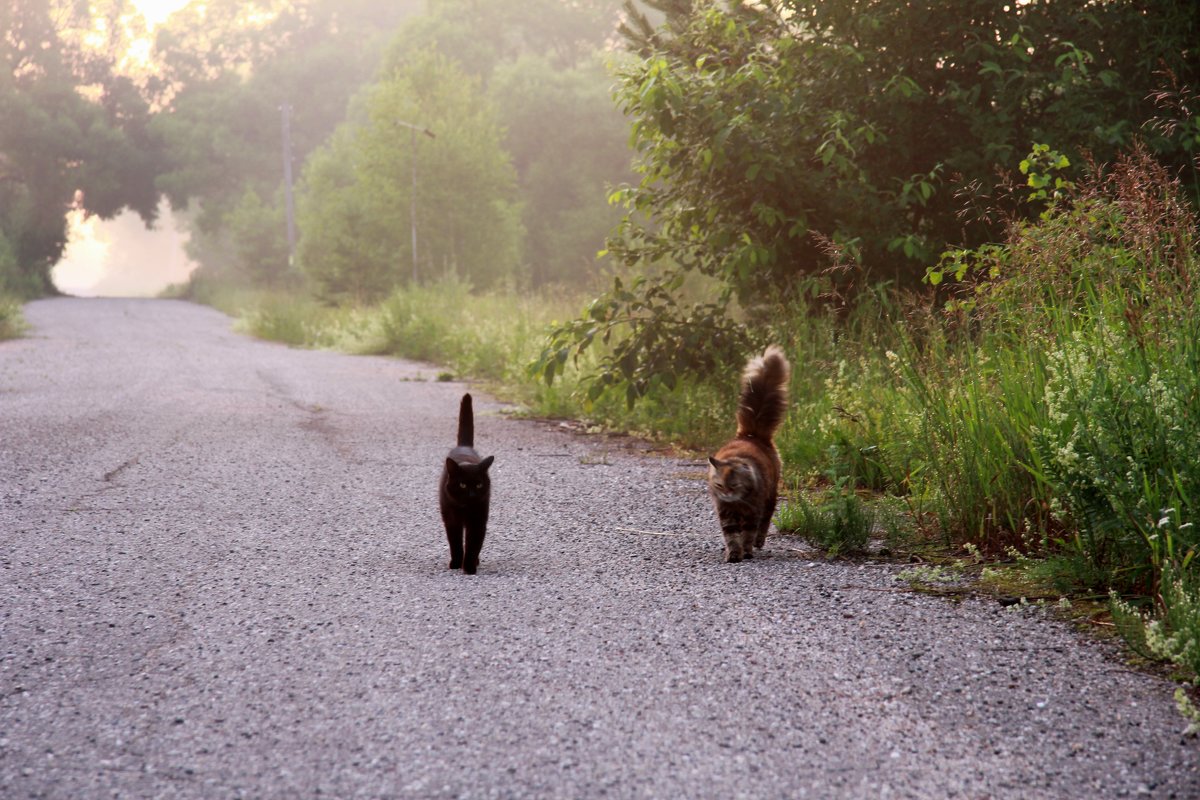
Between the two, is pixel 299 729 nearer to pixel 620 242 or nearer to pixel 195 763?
pixel 195 763

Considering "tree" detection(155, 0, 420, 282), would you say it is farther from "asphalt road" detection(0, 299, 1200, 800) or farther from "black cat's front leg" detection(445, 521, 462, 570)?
"black cat's front leg" detection(445, 521, 462, 570)

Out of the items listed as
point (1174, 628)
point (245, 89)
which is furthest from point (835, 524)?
point (245, 89)

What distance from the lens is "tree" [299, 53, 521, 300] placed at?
34.2m

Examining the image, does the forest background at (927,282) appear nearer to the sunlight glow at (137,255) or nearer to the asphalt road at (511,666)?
the asphalt road at (511,666)

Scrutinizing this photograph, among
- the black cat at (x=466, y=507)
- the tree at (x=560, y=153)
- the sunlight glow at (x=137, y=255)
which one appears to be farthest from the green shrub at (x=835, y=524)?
the sunlight glow at (x=137, y=255)

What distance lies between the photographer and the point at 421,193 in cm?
3534

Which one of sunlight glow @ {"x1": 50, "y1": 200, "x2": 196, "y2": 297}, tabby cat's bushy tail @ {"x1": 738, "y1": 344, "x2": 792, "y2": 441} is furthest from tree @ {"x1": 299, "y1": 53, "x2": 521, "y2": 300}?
sunlight glow @ {"x1": 50, "y1": 200, "x2": 196, "y2": 297}

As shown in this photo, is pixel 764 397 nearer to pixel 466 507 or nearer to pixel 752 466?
pixel 752 466

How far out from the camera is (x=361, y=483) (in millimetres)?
7598

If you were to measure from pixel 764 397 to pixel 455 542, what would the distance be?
1848 mm

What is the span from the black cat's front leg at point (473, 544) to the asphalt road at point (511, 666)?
0.11 metres

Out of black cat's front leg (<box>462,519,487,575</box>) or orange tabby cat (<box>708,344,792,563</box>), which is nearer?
black cat's front leg (<box>462,519,487,575</box>)

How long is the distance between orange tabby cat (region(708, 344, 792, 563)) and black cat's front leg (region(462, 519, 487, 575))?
1152 mm

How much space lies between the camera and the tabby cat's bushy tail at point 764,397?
585 centimetres
